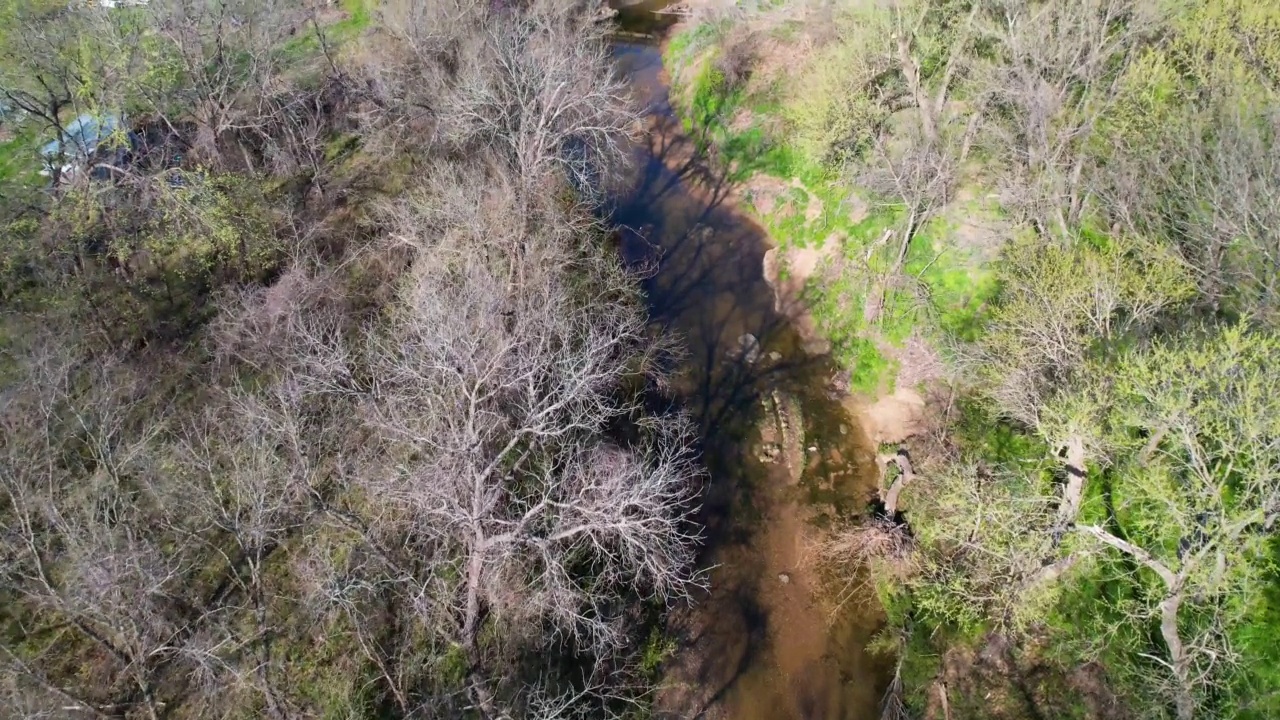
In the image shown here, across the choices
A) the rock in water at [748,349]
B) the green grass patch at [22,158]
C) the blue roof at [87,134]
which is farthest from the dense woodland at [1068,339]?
the green grass patch at [22,158]

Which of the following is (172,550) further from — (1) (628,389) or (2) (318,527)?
(1) (628,389)

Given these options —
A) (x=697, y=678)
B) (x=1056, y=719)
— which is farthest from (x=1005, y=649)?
(x=697, y=678)

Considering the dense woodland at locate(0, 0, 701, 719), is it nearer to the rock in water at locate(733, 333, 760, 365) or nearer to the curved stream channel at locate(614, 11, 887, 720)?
the curved stream channel at locate(614, 11, 887, 720)

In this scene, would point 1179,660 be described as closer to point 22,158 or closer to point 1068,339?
point 1068,339

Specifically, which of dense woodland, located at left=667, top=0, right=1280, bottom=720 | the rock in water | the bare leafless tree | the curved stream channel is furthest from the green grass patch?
the bare leafless tree

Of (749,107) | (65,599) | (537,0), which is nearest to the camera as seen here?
(65,599)

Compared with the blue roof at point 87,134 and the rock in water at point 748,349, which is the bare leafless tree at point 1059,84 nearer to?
the rock in water at point 748,349
